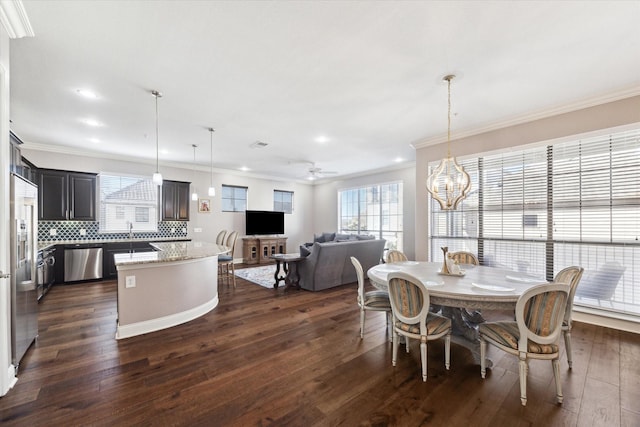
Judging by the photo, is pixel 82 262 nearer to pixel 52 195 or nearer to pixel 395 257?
pixel 52 195

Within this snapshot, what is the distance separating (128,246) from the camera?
577 centimetres

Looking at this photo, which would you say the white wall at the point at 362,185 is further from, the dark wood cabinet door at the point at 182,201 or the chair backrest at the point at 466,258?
the dark wood cabinet door at the point at 182,201

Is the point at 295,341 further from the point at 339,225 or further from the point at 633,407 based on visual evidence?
the point at 339,225

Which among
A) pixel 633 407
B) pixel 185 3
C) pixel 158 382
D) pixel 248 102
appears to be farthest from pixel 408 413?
pixel 248 102

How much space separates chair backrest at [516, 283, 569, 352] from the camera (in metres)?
1.89

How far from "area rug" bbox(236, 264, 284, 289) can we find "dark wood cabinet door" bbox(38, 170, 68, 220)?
3713 mm

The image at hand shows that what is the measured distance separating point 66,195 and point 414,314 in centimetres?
681

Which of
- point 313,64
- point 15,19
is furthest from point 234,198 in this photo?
point 15,19

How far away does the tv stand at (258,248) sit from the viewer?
7.89 meters

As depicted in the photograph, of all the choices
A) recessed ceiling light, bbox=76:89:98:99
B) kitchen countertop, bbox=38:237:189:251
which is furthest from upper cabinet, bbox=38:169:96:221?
recessed ceiling light, bbox=76:89:98:99

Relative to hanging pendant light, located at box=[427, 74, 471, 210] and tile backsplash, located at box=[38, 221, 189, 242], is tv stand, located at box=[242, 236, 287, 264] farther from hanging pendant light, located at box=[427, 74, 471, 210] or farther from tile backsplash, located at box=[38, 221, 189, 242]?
hanging pendant light, located at box=[427, 74, 471, 210]

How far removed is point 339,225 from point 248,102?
609cm

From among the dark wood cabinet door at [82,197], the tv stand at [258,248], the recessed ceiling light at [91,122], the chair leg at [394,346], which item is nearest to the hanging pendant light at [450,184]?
the chair leg at [394,346]

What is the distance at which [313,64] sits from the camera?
2.62 metres
